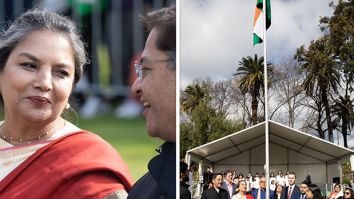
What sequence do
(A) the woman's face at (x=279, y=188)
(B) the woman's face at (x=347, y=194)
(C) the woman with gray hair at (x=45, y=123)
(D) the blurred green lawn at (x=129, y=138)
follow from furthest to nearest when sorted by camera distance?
(A) the woman's face at (x=279, y=188) < (B) the woman's face at (x=347, y=194) < (D) the blurred green lawn at (x=129, y=138) < (C) the woman with gray hair at (x=45, y=123)

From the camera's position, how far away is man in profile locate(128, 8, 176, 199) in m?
3.62

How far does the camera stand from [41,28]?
3.71 metres

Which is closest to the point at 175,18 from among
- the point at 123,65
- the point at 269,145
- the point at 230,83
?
the point at 123,65

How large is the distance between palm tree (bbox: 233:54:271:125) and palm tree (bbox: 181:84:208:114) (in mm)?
501

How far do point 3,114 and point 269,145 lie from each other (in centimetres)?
289

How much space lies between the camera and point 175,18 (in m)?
3.70

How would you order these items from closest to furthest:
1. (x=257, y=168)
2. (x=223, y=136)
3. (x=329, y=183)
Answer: (x=329, y=183)
(x=257, y=168)
(x=223, y=136)

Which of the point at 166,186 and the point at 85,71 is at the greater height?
the point at 85,71

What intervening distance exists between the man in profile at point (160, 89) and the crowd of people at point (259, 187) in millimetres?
1492

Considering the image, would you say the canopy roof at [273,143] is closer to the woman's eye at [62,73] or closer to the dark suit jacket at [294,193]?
the dark suit jacket at [294,193]

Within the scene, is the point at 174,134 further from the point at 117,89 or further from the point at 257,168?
the point at 257,168

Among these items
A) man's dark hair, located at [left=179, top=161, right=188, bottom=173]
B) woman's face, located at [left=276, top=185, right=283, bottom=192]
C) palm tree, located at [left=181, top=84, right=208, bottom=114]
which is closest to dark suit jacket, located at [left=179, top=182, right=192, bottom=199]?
man's dark hair, located at [left=179, top=161, right=188, bottom=173]

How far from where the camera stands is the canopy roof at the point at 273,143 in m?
5.29

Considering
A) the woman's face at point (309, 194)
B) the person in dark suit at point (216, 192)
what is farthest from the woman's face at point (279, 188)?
the person in dark suit at point (216, 192)
